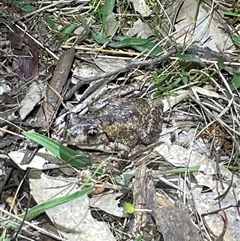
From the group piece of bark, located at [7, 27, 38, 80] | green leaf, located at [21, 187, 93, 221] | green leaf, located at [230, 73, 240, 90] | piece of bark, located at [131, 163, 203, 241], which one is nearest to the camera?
green leaf, located at [21, 187, 93, 221]

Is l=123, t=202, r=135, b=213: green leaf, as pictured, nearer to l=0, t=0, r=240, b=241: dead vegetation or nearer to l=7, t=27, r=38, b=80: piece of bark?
l=0, t=0, r=240, b=241: dead vegetation

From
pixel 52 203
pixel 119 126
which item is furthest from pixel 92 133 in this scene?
pixel 52 203

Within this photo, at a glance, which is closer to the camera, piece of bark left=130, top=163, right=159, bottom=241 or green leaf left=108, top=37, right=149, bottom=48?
piece of bark left=130, top=163, right=159, bottom=241

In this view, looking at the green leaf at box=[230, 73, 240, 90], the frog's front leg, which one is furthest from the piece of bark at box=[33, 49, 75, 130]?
the green leaf at box=[230, 73, 240, 90]

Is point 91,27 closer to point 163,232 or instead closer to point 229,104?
point 229,104

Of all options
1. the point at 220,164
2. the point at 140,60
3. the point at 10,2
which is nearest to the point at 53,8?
the point at 10,2

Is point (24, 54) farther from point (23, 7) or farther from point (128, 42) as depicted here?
point (128, 42)
